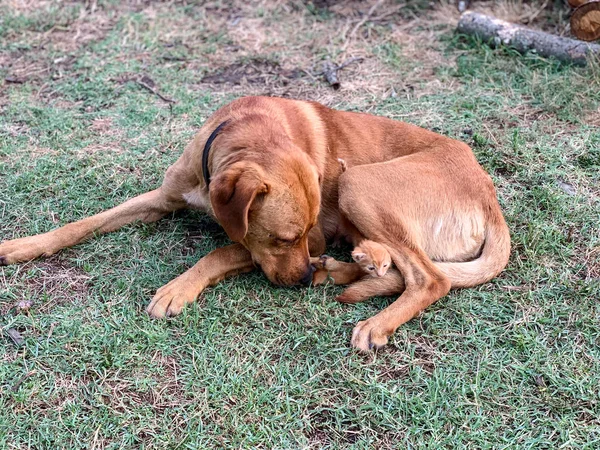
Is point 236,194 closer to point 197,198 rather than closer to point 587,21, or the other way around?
point 197,198

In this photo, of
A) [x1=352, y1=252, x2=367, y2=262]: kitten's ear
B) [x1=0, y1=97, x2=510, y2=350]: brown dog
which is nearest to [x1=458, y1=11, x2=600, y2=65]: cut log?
[x1=0, y1=97, x2=510, y2=350]: brown dog

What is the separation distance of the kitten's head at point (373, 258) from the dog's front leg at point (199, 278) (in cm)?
71

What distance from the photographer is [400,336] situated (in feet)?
11.5

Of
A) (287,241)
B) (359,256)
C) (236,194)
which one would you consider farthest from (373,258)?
(236,194)

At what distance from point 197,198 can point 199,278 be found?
639 mm

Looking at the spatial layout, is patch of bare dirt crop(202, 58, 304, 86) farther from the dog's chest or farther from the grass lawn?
the dog's chest

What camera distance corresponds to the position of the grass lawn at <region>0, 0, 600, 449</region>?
302 cm

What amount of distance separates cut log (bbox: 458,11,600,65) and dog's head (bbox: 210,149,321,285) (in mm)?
3838

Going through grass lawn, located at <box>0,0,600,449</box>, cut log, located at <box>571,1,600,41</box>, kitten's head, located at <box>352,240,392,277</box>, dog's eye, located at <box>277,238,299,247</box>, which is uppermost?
cut log, located at <box>571,1,600,41</box>

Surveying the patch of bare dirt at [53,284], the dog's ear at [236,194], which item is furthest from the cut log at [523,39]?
the patch of bare dirt at [53,284]

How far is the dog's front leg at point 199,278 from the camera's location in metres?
3.59

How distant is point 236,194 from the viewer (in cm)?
332

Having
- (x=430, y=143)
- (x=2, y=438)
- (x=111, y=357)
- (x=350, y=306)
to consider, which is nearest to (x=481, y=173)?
(x=430, y=143)

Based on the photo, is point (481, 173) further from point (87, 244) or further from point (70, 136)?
point (70, 136)
